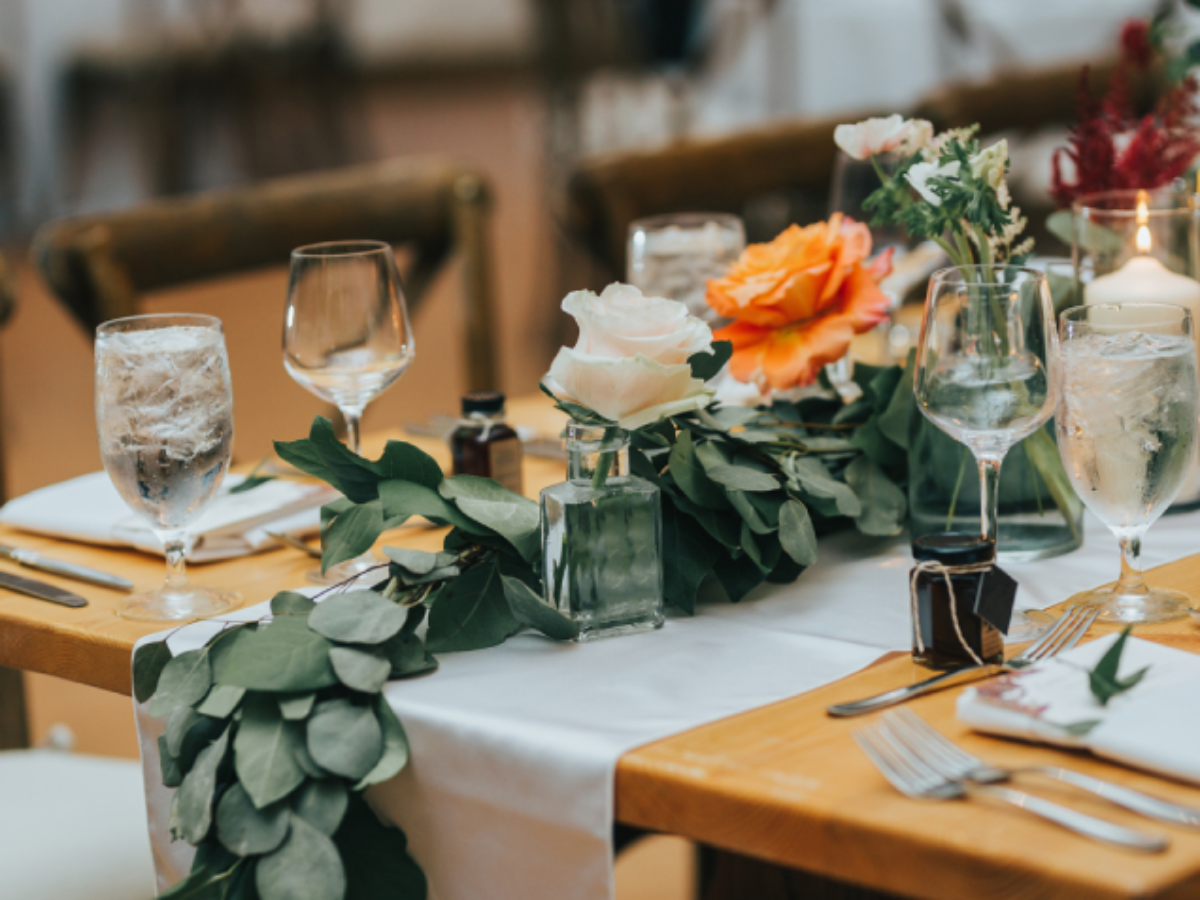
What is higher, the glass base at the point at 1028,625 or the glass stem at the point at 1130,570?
the glass stem at the point at 1130,570

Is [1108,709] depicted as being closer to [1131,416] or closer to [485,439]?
[1131,416]

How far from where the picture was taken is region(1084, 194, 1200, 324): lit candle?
1.02 m

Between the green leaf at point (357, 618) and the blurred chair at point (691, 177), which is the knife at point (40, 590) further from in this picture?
the blurred chair at point (691, 177)

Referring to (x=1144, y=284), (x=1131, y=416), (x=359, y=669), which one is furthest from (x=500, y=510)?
(x=1144, y=284)

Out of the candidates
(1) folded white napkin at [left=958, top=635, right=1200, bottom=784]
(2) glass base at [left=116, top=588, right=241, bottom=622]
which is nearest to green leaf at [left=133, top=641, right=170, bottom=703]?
(2) glass base at [left=116, top=588, right=241, bottom=622]

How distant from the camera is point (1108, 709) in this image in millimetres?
615

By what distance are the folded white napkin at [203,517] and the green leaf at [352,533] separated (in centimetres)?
25

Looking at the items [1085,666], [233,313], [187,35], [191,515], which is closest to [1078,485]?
[1085,666]

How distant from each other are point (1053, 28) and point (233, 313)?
2.64m

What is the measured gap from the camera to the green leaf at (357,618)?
0.69 metres

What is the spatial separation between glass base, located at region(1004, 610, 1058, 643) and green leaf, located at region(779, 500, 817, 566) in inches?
4.8

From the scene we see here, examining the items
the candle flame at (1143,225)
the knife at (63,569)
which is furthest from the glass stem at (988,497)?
the knife at (63,569)

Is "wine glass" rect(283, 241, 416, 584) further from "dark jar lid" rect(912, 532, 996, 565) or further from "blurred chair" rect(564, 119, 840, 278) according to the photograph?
"blurred chair" rect(564, 119, 840, 278)

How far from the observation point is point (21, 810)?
3.53 ft
